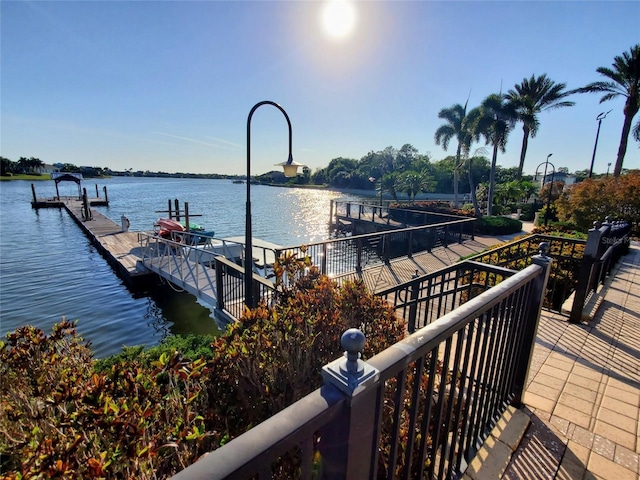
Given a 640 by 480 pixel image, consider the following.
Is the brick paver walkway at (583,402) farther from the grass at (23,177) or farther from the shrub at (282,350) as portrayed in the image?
the grass at (23,177)

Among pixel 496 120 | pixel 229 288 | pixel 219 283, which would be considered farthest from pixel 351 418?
pixel 496 120

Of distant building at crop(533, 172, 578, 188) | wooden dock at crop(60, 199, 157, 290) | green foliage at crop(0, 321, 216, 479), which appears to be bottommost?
wooden dock at crop(60, 199, 157, 290)

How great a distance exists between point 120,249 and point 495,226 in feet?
58.9

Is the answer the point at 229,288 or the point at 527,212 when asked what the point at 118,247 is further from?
Result: the point at 527,212

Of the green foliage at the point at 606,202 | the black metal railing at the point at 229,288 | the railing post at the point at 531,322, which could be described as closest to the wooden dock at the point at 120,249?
the black metal railing at the point at 229,288

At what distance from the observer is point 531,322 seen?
2322 millimetres

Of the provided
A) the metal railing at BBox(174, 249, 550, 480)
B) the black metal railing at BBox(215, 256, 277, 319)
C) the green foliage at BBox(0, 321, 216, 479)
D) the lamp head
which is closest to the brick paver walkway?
the metal railing at BBox(174, 249, 550, 480)

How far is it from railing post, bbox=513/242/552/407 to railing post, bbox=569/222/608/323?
2.15 m

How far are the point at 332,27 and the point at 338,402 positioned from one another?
21.0 feet

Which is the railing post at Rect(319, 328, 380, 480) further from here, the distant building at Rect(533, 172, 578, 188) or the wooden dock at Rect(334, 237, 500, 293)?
the distant building at Rect(533, 172, 578, 188)

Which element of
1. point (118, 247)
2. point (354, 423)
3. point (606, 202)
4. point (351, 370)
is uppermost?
point (606, 202)

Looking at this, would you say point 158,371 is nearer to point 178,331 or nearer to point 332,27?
point 332,27

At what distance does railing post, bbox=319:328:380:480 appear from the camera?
0.79 meters

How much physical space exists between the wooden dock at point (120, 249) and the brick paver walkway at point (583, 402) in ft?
39.3
